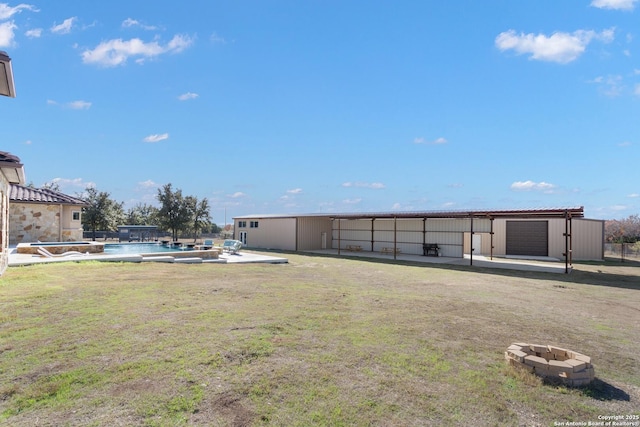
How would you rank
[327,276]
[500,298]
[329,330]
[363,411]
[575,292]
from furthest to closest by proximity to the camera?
1. [327,276]
2. [575,292]
3. [500,298]
4. [329,330]
5. [363,411]

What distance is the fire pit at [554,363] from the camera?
13.5 ft

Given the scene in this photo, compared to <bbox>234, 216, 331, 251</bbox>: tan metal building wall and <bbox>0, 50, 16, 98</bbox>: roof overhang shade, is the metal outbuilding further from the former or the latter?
<bbox>0, 50, 16, 98</bbox>: roof overhang shade

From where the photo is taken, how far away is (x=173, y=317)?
6.20 metres

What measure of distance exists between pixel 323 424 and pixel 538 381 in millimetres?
2660

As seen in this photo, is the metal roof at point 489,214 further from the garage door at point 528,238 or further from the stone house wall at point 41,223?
the stone house wall at point 41,223

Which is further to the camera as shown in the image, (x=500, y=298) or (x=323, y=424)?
(x=500, y=298)

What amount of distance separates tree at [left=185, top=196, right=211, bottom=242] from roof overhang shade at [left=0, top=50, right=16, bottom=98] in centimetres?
3110

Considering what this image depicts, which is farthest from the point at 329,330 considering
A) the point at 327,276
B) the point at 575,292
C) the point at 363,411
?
the point at 575,292

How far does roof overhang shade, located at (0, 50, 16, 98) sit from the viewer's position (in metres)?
5.15

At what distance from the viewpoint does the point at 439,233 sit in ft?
80.8

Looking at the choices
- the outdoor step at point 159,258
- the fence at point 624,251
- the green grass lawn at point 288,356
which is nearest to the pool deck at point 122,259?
the outdoor step at point 159,258

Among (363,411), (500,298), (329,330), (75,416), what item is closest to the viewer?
(75,416)

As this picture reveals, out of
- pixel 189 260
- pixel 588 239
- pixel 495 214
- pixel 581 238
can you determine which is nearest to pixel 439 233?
A: pixel 495 214

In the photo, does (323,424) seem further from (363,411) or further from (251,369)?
(251,369)
